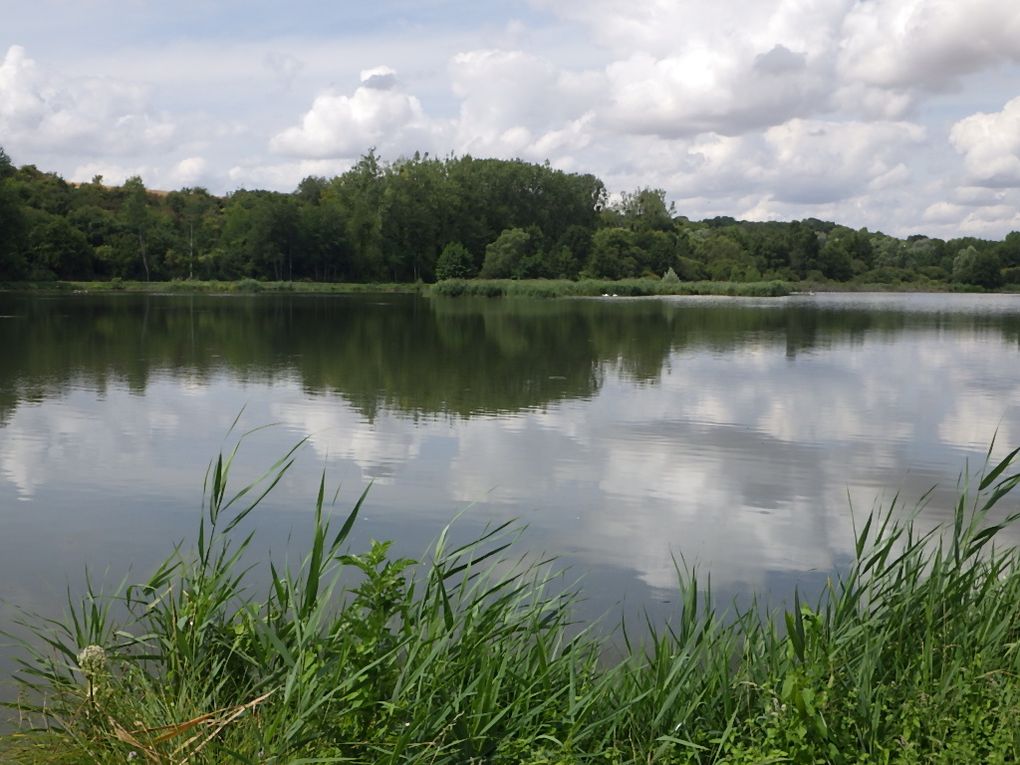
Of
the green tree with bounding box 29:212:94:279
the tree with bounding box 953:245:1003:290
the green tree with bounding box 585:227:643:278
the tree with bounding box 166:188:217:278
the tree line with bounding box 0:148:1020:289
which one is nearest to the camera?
the green tree with bounding box 29:212:94:279

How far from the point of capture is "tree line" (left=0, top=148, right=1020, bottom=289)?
7475 centimetres

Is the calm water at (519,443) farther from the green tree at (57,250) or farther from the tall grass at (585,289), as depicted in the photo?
the green tree at (57,250)

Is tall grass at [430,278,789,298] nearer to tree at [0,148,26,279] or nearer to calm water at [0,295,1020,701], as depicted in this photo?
tree at [0,148,26,279]

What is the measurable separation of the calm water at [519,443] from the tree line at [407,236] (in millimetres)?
53610

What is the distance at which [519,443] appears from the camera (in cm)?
1099

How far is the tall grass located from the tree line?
13067mm

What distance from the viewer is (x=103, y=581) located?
6.06 meters

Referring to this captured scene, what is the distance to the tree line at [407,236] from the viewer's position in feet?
245

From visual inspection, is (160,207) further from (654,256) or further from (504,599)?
(504,599)

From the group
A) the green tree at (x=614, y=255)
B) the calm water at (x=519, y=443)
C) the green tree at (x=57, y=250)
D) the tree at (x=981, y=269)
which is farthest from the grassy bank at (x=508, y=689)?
the tree at (x=981, y=269)

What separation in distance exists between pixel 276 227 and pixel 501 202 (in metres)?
23.6

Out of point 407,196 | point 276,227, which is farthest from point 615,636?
A: point 407,196

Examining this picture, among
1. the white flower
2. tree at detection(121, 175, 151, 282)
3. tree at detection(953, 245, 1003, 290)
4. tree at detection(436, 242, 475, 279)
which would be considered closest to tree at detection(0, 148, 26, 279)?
tree at detection(121, 175, 151, 282)

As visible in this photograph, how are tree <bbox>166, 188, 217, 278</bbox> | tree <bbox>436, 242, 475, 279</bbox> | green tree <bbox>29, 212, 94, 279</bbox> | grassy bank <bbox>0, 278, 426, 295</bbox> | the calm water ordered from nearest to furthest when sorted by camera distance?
the calm water < grassy bank <bbox>0, 278, 426, 295</bbox> < green tree <bbox>29, 212, 94, 279</bbox> < tree <bbox>166, 188, 217, 278</bbox> < tree <bbox>436, 242, 475, 279</bbox>
